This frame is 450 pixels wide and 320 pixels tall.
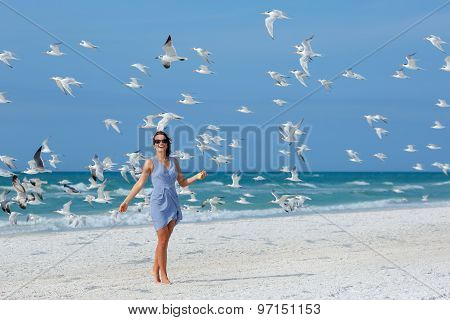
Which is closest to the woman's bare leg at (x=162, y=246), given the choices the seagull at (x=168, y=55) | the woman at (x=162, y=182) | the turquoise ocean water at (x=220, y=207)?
the woman at (x=162, y=182)

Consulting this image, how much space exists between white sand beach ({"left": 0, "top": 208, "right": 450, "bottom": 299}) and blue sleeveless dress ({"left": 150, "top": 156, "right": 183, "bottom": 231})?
1.14 metres

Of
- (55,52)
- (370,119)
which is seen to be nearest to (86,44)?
(55,52)

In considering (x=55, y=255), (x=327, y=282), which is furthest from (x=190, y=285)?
(x=55, y=255)

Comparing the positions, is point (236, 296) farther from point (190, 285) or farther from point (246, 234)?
point (246, 234)

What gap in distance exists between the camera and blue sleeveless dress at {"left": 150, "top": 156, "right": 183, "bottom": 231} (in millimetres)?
10125

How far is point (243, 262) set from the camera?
14055 millimetres

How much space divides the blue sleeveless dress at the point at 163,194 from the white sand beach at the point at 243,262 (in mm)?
1143

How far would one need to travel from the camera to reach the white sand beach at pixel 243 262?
35.8ft

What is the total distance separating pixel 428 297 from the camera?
10.4 m

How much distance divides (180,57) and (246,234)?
5274 mm

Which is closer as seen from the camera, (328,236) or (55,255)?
(55,255)

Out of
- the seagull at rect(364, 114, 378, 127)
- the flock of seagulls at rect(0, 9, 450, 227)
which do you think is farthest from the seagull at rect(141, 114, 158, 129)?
the seagull at rect(364, 114, 378, 127)

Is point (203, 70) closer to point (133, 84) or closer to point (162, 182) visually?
point (133, 84)

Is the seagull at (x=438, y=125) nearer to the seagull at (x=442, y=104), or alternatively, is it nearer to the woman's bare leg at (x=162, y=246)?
the seagull at (x=442, y=104)
